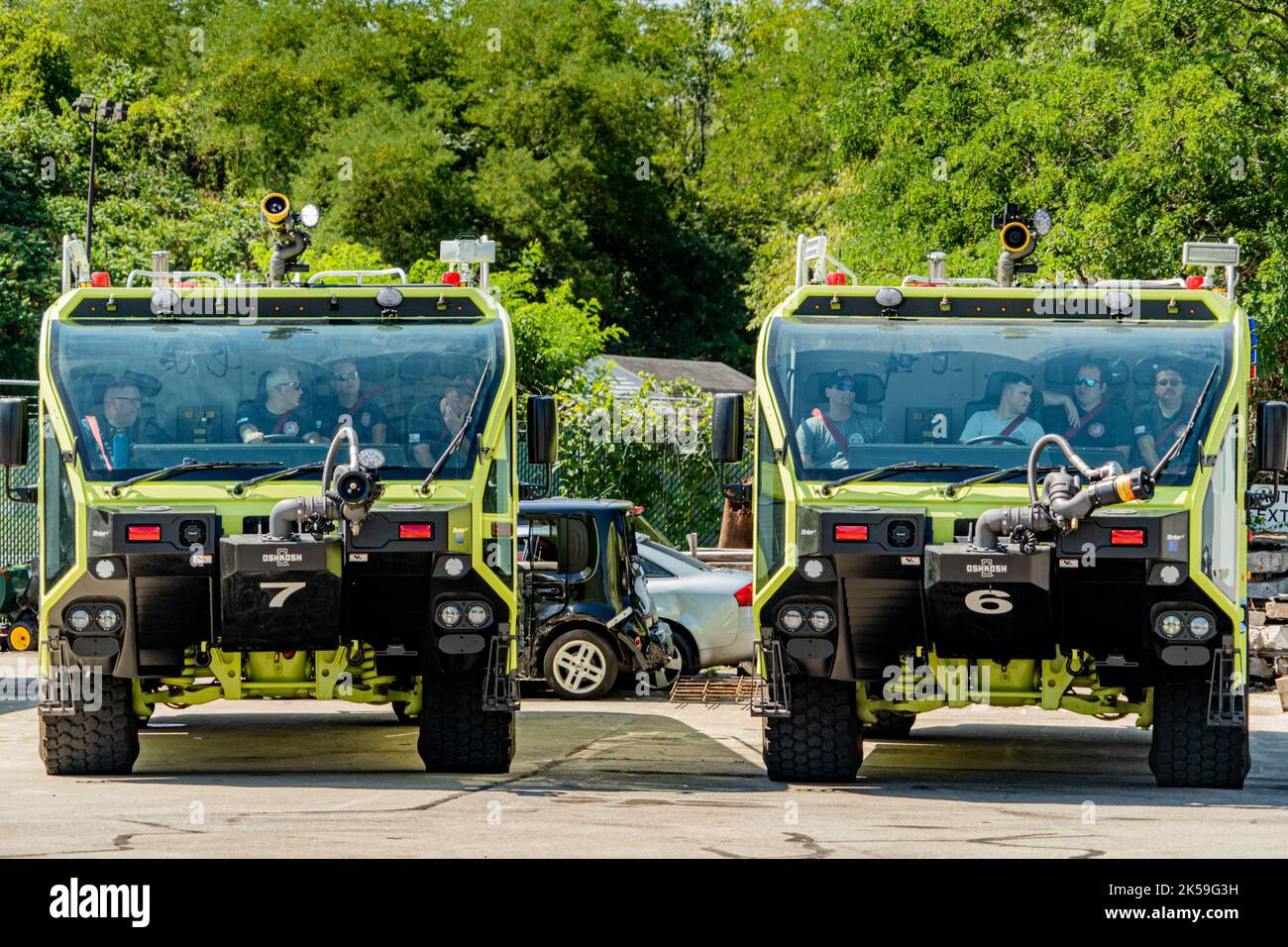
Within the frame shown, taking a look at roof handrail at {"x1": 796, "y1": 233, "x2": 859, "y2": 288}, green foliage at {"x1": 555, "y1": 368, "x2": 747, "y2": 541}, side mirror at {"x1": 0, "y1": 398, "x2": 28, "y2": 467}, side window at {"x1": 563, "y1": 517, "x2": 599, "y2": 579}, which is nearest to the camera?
side mirror at {"x1": 0, "y1": 398, "x2": 28, "y2": 467}

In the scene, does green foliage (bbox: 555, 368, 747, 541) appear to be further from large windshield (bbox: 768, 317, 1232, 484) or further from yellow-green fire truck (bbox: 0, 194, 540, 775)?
large windshield (bbox: 768, 317, 1232, 484)

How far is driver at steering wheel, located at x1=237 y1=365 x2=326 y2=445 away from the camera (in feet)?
36.9

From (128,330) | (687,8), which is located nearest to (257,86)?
(687,8)

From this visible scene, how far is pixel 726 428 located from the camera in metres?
11.8

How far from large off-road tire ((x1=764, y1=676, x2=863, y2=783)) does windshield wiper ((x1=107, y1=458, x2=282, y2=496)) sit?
10.4 feet

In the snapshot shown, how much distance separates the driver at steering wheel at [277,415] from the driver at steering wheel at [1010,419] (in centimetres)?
364

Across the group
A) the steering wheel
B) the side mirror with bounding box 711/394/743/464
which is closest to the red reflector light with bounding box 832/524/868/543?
the steering wheel

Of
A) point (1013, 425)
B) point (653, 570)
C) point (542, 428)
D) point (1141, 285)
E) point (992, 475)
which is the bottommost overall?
point (653, 570)

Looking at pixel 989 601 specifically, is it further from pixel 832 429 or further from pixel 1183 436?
pixel 1183 436

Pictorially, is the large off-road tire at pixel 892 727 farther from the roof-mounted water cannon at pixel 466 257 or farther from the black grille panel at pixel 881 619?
the roof-mounted water cannon at pixel 466 257

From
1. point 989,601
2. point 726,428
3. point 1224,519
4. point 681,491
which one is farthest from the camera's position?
point 681,491

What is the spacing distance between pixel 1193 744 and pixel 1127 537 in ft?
4.81

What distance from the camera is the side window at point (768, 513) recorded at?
36.5 ft

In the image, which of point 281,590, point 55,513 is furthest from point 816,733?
point 55,513
